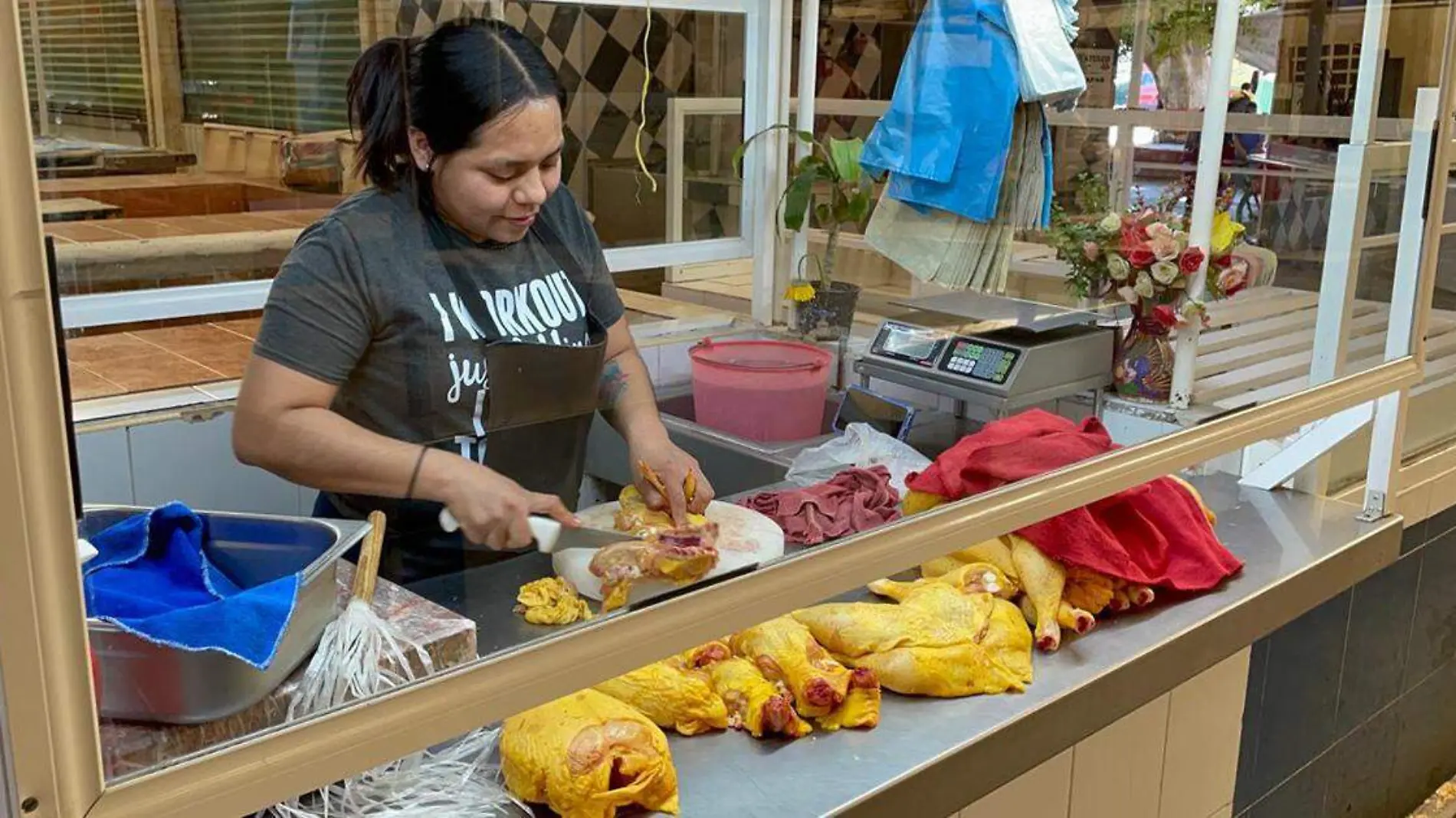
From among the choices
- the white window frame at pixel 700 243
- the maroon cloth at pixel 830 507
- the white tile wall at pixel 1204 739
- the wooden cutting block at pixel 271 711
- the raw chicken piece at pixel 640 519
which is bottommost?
the white tile wall at pixel 1204 739

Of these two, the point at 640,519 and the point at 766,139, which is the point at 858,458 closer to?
the point at 640,519

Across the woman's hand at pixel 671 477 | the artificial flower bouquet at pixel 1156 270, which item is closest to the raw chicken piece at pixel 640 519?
the woman's hand at pixel 671 477

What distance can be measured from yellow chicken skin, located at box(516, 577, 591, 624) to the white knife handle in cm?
4

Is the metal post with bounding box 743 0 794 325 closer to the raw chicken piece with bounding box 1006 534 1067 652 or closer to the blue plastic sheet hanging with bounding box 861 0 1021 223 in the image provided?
the blue plastic sheet hanging with bounding box 861 0 1021 223

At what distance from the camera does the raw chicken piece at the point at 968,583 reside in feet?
4.56

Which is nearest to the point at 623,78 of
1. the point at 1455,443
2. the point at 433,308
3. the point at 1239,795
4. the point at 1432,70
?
the point at 433,308

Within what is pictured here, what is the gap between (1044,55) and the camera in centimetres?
162

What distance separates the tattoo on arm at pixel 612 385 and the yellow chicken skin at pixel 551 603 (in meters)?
0.22

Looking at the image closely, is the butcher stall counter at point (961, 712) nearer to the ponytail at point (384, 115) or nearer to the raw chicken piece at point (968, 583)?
the raw chicken piece at point (968, 583)

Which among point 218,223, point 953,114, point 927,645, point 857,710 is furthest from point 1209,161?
point 218,223

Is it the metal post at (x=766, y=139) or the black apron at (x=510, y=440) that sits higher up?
the metal post at (x=766, y=139)

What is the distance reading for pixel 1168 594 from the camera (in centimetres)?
155

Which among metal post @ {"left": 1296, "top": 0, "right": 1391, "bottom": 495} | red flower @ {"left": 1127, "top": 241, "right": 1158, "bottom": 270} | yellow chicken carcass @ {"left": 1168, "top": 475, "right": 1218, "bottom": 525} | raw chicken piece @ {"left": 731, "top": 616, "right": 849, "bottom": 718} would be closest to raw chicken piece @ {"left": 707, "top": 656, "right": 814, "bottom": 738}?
raw chicken piece @ {"left": 731, "top": 616, "right": 849, "bottom": 718}

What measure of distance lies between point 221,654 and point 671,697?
440 millimetres
